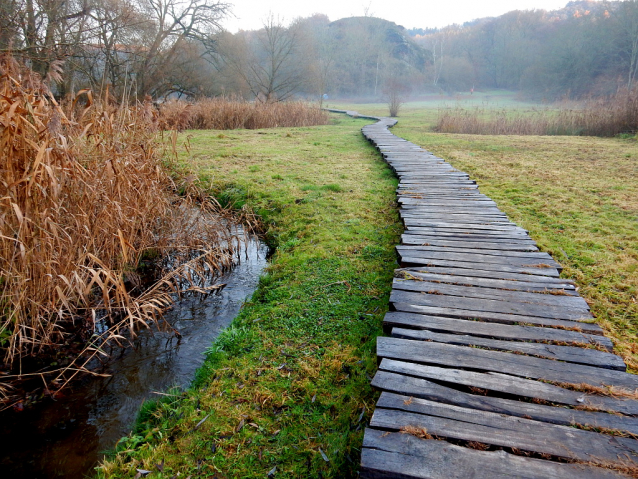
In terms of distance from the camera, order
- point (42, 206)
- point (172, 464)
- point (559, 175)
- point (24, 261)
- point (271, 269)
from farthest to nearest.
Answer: point (559, 175) < point (271, 269) < point (42, 206) < point (24, 261) < point (172, 464)

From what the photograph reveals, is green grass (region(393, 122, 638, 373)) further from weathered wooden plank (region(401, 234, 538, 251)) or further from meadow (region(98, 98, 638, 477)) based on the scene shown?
weathered wooden plank (region(401, 234, 538, 251))

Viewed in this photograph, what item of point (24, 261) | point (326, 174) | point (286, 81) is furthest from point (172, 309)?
point (286, 81)

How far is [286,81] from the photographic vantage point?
73.6ft

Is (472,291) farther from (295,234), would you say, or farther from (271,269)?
(295,234)

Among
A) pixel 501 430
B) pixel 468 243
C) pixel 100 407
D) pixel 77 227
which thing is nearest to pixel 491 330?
pixel 501 430

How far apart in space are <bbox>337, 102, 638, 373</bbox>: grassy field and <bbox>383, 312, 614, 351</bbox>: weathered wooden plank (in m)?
0.37

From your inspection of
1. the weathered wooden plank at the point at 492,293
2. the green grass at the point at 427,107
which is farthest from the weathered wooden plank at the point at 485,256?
the green grass at the point at 427,107

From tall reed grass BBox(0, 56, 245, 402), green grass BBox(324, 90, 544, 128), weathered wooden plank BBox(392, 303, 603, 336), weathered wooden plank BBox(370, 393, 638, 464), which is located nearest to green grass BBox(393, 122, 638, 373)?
weathered wooden plank BBox(392, 303, 603, 336)

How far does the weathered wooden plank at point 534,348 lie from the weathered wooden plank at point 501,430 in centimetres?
46

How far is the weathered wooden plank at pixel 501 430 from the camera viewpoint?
1347 millimetres

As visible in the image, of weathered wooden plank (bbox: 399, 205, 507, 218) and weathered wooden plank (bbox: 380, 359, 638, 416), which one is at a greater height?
weathered wooden plank (bbox: 399, 205, 507, 218)

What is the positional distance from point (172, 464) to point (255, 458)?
1.13ft

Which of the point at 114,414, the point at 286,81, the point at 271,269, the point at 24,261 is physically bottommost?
the point at 114,414

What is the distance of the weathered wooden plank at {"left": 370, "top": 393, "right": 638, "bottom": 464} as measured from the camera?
1347 millimetres
